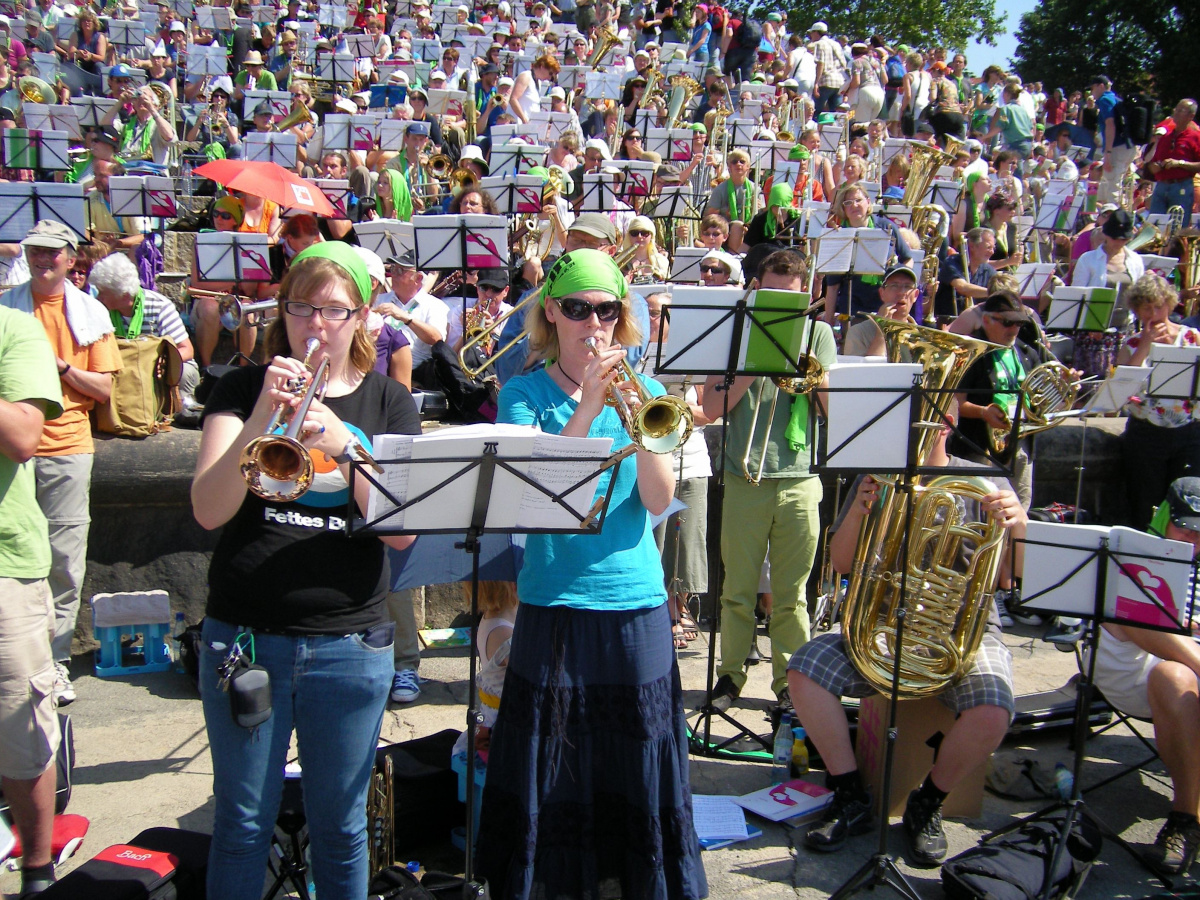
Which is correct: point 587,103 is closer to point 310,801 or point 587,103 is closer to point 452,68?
point 452,68

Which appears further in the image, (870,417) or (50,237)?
(50,237)

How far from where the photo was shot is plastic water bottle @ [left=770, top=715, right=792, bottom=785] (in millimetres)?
4445

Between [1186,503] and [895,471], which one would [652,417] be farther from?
[1186,503]

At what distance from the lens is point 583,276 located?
9.48 ft

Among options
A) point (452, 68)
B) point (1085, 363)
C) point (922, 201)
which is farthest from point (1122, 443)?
point (452, 68)

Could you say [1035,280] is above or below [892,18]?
below

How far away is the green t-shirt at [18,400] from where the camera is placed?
2922mm

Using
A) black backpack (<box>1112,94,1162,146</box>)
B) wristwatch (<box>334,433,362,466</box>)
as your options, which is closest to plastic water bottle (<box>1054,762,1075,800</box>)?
wristwatch (<box>334,433,362,466</box>)

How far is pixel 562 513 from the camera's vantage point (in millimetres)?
2695

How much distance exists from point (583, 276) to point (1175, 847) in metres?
3.09

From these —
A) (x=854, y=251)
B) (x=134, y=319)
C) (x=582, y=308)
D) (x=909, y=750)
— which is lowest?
(x=909, y=750)

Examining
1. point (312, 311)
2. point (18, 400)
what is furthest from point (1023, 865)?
point (18, 400)

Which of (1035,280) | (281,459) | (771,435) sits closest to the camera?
(281,459)

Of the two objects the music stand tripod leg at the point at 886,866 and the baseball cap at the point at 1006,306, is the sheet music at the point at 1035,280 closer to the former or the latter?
the baseball cap at the point at 1006,306
